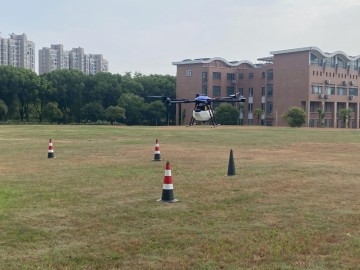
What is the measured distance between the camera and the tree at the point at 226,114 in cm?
9306

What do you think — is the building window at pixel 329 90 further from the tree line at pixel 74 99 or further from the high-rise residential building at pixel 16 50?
the high-rise residential building at pixel 16 50

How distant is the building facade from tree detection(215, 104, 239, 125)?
8.87 metres

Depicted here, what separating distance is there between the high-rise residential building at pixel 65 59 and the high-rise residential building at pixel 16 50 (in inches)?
185

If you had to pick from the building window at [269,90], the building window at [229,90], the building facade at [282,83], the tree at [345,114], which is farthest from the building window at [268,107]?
the tree at [345,114]

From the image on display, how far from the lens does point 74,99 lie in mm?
95250

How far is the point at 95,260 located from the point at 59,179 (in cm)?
699

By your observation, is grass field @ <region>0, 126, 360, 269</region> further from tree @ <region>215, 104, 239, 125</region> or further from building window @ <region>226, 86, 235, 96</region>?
building window @ <region>226, 86, 235, 96</region>

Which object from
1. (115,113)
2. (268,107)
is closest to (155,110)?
(115,113)

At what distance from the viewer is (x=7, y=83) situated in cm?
8694

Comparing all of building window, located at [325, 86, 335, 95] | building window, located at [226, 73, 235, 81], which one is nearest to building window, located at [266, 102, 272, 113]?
building window, located at [226, 73, 235, 81]

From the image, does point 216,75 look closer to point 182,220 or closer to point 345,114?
point 345,114

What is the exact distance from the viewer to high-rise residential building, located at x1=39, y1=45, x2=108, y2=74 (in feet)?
484

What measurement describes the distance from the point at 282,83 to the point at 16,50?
7932 centimetres

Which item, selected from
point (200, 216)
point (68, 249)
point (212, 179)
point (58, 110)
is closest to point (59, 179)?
point (212, 179)
